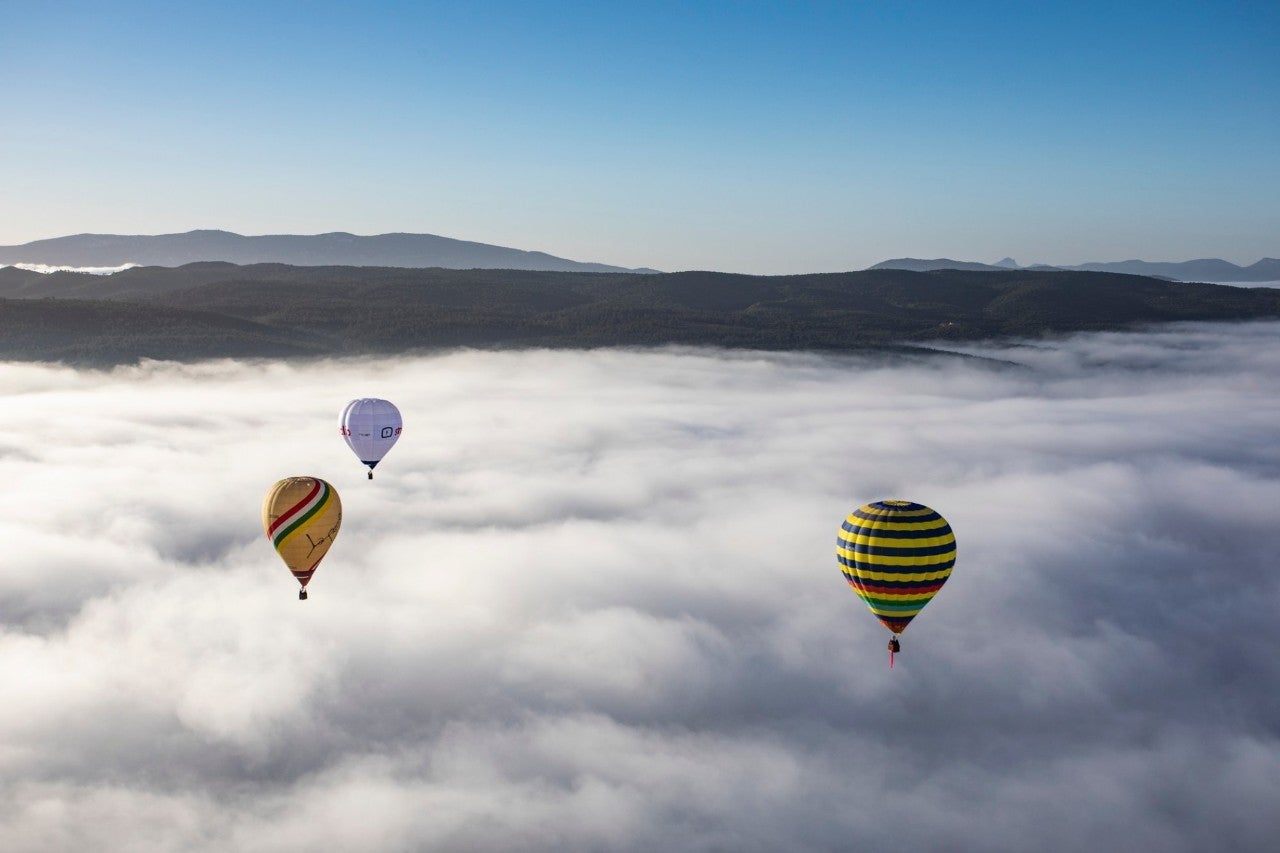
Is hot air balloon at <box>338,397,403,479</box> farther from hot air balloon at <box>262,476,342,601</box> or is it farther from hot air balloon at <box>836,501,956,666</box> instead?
hot air balloon at <box>836,501,956,666</box>

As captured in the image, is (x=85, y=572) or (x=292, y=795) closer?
(x=292, y=795)

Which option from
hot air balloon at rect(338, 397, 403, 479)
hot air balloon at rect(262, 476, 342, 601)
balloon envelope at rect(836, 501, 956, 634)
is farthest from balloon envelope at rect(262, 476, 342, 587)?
balloon envelope at rect(836, 501, 956, 634)

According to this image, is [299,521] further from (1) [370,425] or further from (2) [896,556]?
(2) [896,556]

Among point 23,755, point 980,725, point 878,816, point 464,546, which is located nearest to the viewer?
point 878,816

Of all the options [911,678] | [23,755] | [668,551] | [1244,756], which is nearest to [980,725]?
[911,678]

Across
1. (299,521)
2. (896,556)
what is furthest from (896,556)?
(299,521)

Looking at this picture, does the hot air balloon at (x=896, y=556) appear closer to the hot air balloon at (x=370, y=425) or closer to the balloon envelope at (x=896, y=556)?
the balloon envelope at (x=896, y=556)

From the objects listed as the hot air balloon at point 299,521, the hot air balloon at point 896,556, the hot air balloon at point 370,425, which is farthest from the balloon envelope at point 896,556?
the hot air balloon at point 370,425

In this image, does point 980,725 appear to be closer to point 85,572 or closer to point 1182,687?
point 1182,687
